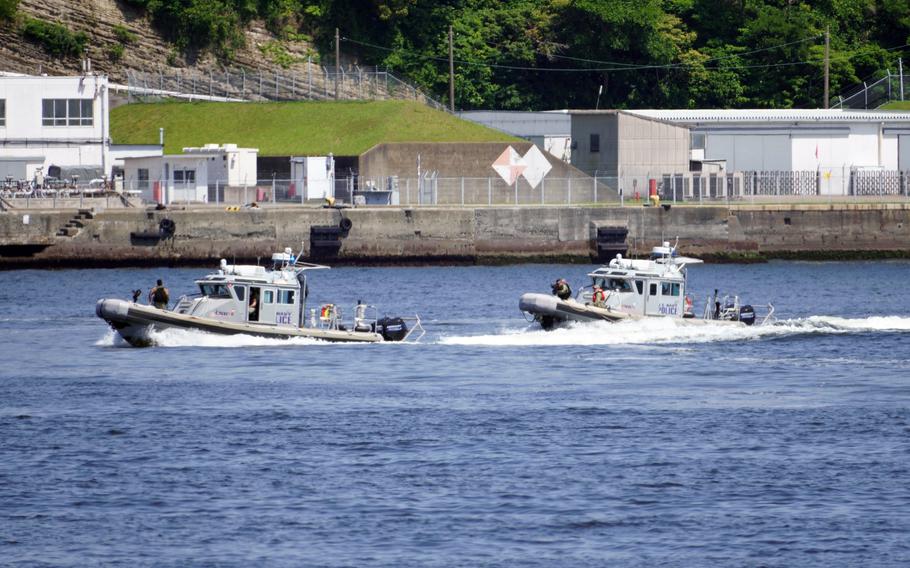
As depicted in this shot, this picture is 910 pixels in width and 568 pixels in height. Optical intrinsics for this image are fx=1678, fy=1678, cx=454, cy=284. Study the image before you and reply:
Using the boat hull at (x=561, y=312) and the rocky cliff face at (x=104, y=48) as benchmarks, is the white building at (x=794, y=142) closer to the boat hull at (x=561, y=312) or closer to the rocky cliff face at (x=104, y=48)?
the rocky cliff face at (x=104, y=48)

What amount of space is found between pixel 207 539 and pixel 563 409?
44.8ft

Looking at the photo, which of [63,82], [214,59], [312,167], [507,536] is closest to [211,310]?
[507,536]

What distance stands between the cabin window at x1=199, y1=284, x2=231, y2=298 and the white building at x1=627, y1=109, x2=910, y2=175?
167 ft

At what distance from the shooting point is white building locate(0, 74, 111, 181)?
9006 centimetres

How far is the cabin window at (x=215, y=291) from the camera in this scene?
159 feet

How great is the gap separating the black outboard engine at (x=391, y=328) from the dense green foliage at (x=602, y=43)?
63550 millimetres

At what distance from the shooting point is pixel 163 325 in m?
48.2

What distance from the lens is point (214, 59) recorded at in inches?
4473

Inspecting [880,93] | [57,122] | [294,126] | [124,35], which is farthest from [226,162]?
[880,93]

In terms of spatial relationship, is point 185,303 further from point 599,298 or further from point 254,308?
point 599,298

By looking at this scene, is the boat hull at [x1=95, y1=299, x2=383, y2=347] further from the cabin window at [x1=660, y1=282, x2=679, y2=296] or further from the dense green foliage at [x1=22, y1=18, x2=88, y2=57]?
the dense green foliage at [x1=22, y1=18, x2=88, y2=57]

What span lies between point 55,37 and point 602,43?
118 ft

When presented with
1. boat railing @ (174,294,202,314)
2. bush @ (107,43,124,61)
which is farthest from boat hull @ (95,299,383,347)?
bush @ (107,43,124,61)

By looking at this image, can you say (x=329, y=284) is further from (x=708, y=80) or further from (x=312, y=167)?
(x=708, y=80)
